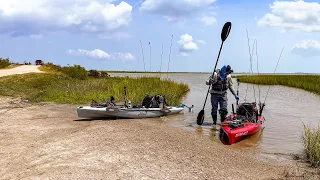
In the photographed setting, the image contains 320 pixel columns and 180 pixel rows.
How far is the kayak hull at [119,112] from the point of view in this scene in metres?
13.1

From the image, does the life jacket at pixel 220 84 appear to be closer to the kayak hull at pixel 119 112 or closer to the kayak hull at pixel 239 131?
the kayak hull at pixel 239 131

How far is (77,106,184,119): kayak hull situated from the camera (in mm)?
13102

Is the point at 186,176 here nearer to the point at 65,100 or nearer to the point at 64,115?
the point at 64,115

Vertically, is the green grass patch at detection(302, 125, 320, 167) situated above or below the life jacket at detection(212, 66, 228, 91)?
below

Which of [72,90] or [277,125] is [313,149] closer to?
[277,125]

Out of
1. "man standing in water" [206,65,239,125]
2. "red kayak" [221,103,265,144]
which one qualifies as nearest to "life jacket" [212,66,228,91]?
"man standing in water" [206,65,239,125]

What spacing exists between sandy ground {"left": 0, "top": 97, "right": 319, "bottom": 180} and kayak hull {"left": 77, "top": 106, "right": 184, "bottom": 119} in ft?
3.70

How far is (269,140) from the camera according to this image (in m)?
11.4

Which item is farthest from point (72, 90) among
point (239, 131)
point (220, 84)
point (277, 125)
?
point (239, 131)

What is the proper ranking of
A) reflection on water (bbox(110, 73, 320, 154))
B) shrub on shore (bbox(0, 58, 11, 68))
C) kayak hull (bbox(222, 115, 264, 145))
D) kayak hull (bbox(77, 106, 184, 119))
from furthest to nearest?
shrub on shore (bbox(0, 58, 11, 68)) → kayak hull (bbox(77, 106, 184, 119)) → reflection on water (bbox(110, 73, 320, 154)) → kayak hull (bbox(222, 115, 264, 145))

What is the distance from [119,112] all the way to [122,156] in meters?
5.86

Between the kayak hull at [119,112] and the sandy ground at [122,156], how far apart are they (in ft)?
3.70

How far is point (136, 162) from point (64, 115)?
8276 millimetres

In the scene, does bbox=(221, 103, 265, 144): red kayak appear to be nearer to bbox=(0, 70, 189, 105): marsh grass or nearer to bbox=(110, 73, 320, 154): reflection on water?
bbox=(110, 73, 320, 154): reflection on water
